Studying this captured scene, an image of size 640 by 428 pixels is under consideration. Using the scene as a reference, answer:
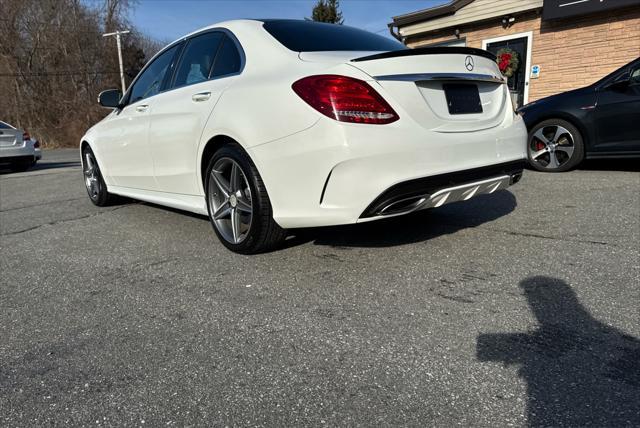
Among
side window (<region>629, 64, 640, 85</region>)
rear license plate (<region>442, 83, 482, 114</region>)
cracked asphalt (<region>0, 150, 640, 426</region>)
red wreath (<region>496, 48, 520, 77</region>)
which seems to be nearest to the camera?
cracked asphalt (<region>0, 150, 640, 426</region>)

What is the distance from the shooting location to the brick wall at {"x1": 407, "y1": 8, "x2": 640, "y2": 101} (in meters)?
9.55

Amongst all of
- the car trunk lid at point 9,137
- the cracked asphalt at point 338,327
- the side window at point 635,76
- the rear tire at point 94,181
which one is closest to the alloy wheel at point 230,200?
the cracked asphalt at point 338,327

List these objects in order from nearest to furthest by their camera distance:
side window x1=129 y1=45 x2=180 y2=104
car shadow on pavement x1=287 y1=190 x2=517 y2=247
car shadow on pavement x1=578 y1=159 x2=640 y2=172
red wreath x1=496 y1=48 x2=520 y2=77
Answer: car shadow on pavement x1=287 y1=190 x2=517 y2=247 → side window x1=129 y1=45 x2=180 y2=104 → car shadow on pavement x1=578 y1=159 x2=640 y2=172 → red wreath x1=496 y1=48 x2=520 y2=77

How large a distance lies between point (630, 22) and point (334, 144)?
10.0 m

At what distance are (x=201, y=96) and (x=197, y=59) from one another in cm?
57

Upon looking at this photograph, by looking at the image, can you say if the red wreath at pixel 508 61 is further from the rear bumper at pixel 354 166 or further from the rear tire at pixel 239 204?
the rear tire at pixel 239 204

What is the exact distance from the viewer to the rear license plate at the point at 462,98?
2678mm

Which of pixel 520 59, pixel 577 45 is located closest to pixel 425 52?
pixel 577 45

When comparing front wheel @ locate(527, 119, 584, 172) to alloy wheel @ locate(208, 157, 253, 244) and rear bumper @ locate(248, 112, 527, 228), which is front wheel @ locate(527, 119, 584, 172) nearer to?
rear bumper @ locate(248, 112, 527, 228)

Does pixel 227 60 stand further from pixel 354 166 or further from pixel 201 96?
pixel 354 166

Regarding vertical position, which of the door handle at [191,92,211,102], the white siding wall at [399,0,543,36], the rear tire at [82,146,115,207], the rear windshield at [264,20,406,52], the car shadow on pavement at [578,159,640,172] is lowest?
the car shadow on pavement at [578,159,640,172]

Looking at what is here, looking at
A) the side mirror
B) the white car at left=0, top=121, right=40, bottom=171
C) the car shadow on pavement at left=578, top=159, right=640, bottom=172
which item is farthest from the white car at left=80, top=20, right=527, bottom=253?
the white car at left=0, top=121, right=40, bottom=171

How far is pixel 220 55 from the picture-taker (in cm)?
331

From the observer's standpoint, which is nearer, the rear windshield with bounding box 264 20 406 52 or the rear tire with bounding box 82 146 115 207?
the rear windshield with bounding box 264 20 406 52
